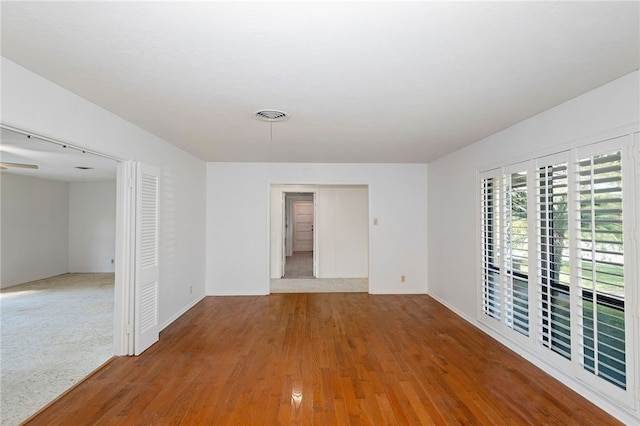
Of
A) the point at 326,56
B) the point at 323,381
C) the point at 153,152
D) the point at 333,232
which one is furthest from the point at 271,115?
the point at 333,232

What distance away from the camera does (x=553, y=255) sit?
2.69m

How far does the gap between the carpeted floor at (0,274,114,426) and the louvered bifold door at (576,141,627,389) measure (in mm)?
4184

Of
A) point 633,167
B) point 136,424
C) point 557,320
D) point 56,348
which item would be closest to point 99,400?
point 136,424

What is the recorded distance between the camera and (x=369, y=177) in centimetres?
552

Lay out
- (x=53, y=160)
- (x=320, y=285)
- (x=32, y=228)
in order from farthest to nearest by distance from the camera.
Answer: (x=32, y=228)
(x=320, y=285)
(x=53, y=160)

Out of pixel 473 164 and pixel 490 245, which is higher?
pixel 473 164

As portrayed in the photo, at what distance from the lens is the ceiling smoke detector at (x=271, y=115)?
2724mm

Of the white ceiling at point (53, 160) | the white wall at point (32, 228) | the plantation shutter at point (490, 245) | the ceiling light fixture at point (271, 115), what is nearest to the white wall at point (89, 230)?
the white wall at point (32, 228)

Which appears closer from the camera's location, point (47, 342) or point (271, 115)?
point (271, 115)

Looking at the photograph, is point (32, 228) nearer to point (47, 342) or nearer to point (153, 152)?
point (47, 342)

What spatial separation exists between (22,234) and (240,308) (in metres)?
5.64

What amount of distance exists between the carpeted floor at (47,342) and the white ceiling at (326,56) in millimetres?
2387

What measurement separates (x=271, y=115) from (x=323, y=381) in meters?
2.41

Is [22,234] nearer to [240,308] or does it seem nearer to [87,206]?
[87,206]
